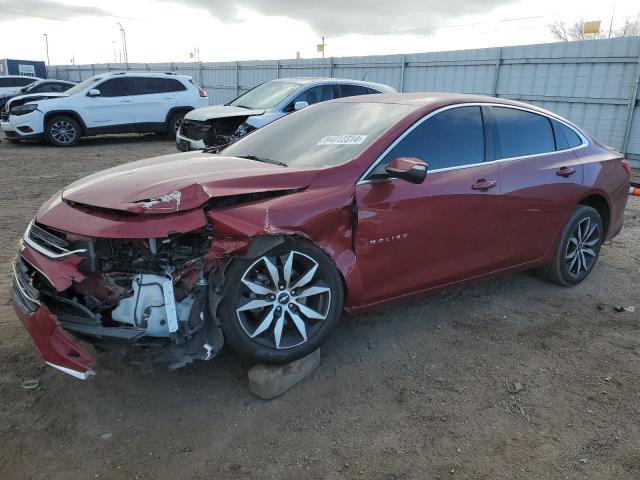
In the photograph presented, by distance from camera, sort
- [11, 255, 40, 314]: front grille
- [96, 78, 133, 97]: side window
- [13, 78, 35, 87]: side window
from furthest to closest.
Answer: [13, 78, 35, 87]: side window
[96, 78, 133, 97]: side window
[11, 255, 40, 314]: front grille

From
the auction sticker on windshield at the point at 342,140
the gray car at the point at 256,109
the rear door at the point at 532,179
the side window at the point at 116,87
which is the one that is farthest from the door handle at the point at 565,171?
the side window at the point at 116,87

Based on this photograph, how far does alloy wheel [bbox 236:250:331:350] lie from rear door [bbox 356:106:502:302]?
1.14 feet

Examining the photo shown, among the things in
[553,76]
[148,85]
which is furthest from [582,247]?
[148,85]

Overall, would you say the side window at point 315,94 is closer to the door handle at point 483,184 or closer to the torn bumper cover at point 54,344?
the door handle at point 483,184

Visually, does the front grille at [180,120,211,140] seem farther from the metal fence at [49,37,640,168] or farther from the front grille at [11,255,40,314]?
the front grille at [11,255,40,314]

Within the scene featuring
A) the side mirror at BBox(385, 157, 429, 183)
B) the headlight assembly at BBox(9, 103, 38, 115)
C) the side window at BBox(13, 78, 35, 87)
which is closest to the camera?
the side mirror at BBox(385, 157, 429, 183)

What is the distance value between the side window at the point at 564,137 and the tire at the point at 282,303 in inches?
100

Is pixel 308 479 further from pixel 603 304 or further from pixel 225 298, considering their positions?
pixel 603 304

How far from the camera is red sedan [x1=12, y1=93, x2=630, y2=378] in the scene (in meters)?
2.65

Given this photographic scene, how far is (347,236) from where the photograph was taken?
306cm

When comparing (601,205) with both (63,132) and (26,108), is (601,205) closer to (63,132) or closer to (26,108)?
(63,132)

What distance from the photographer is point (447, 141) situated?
3574 millimetres

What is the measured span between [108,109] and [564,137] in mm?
11811

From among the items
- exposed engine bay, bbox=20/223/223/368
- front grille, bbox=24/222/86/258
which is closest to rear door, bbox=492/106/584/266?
exposed engine bay, bbox=20/223/223/368
